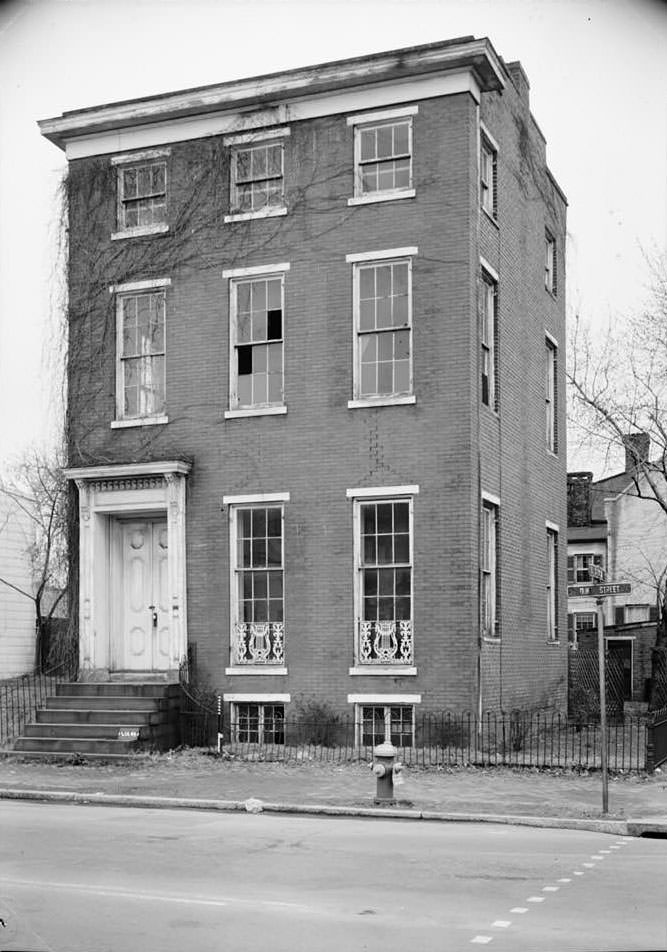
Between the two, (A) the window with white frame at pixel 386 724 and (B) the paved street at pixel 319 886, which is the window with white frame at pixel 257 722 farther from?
(B) the paved street at pixel 319 886

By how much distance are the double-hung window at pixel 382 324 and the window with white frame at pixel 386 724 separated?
192 inches

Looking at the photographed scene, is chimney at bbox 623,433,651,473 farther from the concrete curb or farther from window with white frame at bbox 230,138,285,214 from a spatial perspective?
the concrete curb

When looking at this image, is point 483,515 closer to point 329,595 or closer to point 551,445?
point 329,595

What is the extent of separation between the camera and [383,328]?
2156 cm

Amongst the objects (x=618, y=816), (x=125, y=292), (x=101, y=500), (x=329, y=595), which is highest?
(x=125, y=292)

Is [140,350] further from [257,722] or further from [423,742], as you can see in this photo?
[423,742]

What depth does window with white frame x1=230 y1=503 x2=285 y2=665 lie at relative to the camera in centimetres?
2192

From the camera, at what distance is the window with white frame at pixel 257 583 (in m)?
21.9

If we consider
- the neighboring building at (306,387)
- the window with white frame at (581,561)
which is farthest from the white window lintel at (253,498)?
the window with white frame at (581,561)

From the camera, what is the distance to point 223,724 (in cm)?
2180

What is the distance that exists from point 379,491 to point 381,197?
4787 mm

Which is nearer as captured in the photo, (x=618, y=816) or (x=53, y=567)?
(x=618, y=816)

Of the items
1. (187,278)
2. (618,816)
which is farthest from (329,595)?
(618,816)

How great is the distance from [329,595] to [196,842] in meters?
8.80
